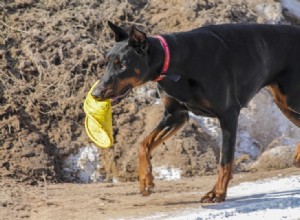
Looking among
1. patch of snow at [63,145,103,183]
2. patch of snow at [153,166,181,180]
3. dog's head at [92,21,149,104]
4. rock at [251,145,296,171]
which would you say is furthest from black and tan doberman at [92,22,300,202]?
patch of snow at [63,145,103,183]

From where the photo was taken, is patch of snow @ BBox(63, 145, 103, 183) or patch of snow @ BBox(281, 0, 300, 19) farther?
patch of snow @ BBox(281, 0, 300, 19)

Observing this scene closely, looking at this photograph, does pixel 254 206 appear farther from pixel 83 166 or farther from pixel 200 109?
pixel 83 166

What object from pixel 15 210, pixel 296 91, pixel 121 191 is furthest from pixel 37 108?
pixel 296 91

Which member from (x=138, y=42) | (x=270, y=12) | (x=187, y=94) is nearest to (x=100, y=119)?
(x=187, y=94)

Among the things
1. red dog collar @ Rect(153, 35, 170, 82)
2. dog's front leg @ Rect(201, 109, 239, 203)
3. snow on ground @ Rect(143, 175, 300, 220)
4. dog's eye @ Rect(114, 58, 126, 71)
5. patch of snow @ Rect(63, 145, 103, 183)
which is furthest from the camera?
patch of snow @ Rect(63, 145, 103, 183)

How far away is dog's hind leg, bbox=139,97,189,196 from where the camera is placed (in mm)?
7195

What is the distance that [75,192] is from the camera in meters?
7.81

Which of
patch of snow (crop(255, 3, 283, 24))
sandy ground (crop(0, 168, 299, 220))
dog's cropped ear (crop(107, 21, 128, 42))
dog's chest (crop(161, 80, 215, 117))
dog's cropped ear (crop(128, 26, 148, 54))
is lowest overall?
sandy ground (crop(0, 168, 299, 220))

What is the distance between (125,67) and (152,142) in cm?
123

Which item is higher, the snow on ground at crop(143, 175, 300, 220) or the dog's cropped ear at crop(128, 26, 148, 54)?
the dog's cropped ear at crop(128, 26, 148, 54)

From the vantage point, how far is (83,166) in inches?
356

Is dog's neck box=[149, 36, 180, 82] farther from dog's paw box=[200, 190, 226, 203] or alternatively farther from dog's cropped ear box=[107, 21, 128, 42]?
dog's paw box=[200, 190, 226, 203]

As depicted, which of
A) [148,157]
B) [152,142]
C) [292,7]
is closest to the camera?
[148,157]

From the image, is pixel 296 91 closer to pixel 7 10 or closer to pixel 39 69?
pixel 39 69
